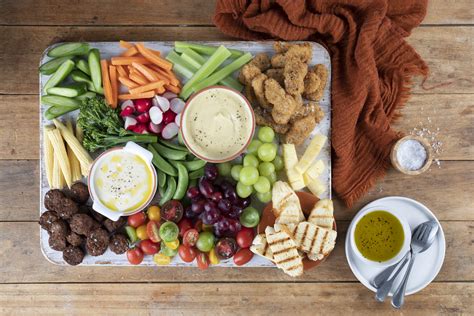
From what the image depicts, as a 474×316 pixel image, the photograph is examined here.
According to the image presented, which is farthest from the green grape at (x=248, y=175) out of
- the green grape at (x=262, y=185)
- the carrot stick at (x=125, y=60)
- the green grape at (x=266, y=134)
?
the carrot stick at (x=125, y=60)

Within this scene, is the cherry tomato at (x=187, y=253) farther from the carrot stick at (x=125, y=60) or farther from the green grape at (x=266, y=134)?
the carrot stick at (x=125, y=60)

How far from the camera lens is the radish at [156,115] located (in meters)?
1.93

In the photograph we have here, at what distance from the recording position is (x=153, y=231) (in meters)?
1.93

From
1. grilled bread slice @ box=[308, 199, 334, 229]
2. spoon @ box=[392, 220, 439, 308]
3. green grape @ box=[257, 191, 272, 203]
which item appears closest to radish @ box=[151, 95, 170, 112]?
green grape @ box=[257, 191, 272, 203]

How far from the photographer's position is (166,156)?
196 cm

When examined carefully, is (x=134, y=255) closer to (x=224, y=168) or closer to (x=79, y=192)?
(x=79, y=192)

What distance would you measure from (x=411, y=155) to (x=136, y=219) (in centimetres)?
124

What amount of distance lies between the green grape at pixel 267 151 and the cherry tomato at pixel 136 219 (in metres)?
0.57

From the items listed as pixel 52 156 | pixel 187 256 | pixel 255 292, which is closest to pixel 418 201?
pixel 255 292

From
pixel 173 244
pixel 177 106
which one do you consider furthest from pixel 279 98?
pixel 173 244

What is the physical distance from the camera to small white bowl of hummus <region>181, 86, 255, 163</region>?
1843mm

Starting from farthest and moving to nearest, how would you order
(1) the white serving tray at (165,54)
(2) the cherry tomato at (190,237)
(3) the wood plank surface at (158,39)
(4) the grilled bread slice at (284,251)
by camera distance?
1. (3) the wood plank surface at (158,39)
2. (1) the white serving tray at (165,54)
3. (2) the cherry tomato at (190,237)
4. (4) the grilled bread slice at (284,251)

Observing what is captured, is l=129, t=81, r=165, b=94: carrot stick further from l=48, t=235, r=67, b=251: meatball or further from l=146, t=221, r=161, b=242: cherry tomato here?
l=48, t=235, r=67, b=251: meatball

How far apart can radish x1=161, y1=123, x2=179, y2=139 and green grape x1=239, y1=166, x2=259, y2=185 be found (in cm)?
35
